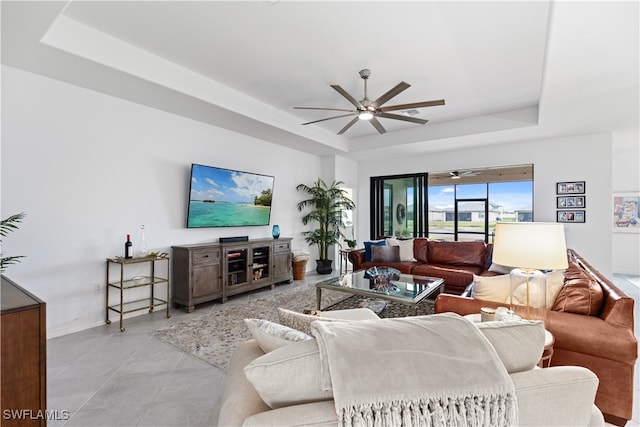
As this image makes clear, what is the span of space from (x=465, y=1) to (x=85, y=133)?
152 inches

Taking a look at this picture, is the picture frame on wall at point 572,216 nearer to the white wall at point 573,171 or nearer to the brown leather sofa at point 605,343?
the white wall at point 573,171

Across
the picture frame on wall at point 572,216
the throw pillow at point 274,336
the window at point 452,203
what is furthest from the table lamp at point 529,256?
the window at point 452,203

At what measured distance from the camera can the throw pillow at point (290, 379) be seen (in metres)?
0.88

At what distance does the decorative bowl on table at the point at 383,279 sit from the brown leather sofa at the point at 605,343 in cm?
152

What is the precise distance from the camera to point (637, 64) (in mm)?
2672

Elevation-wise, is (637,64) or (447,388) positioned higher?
(637,64)

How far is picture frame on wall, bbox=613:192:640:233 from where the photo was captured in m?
6.18

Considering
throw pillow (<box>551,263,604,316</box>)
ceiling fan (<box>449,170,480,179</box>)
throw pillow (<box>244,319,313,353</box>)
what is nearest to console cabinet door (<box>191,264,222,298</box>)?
throw pillow (<box>244,319,313,353</box>)

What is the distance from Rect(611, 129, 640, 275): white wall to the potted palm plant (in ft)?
18.4

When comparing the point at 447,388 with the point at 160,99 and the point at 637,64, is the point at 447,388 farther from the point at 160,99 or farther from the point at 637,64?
the point at 160,99

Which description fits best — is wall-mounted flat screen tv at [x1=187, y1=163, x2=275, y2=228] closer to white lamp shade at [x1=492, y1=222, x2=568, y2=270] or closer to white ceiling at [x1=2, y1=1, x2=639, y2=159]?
white ceiling at [x1=2, y1=1, x2=639, y2=159]

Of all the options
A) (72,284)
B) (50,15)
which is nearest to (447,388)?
(50,15)

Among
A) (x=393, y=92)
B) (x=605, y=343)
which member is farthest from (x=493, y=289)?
(x=393, y=92)

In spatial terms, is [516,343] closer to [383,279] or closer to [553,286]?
[553,286]
